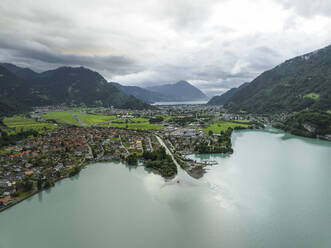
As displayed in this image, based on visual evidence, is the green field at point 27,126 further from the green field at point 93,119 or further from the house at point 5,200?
the house at point 5,200

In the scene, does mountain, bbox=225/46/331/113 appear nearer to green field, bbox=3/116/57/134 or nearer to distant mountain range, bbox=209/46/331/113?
distant mountain range, bbox=209/46/331/113

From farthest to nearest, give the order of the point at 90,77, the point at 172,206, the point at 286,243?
the point at 90,77 → the point at 172,206 → the point at 286,243

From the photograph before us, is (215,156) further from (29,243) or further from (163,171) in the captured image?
(29,243)

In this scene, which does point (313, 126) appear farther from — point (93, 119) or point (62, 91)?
point (62, 91)

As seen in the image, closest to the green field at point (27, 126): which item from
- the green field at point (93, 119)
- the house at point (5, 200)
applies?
the green field at point (93, 119)

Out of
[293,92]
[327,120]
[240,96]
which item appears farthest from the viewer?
[240,96]

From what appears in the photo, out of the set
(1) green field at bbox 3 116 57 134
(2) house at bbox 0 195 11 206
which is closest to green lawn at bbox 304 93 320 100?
(1) green field at bbox 3 116 57 134

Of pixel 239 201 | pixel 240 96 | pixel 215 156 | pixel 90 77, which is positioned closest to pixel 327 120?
pixel 215 156
